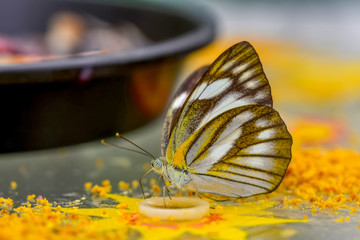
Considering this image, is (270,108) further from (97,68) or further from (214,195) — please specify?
(97,68)

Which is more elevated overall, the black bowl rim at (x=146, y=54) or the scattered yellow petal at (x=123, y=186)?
the black bowl rim at (x=146, y=54)

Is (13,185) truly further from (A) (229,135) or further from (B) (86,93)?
(A) (229,135)

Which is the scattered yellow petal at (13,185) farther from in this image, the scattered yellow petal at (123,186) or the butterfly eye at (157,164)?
the butterfly eye at (157,164)

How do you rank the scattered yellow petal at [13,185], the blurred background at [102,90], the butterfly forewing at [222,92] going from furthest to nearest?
the blurred background at [102,90] → the scattered yellow petal at [13,185] → the butterfly forewing at [222,92]

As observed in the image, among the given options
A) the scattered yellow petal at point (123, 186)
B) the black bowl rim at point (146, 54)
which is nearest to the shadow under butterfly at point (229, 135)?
the scattered yellow petal at point (123, 186)

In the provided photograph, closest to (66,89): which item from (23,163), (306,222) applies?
(23,163)

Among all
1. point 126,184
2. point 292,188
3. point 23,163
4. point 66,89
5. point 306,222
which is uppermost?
point 66,89

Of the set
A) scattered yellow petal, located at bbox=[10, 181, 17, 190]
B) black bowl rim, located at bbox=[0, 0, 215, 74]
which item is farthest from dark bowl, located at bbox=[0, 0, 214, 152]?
scattered yellow petal, located at bbox=[10, 181, 17, 190]
